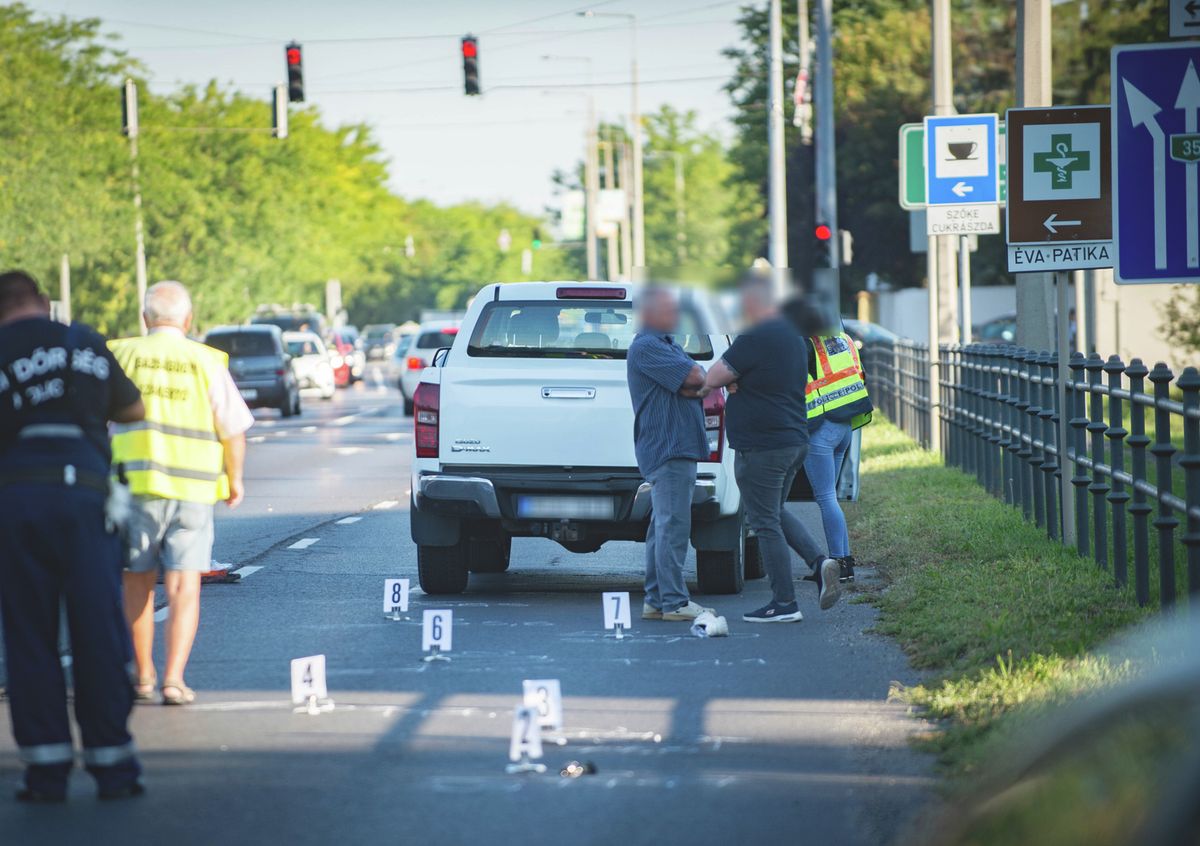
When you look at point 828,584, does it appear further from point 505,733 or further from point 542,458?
point 505,733

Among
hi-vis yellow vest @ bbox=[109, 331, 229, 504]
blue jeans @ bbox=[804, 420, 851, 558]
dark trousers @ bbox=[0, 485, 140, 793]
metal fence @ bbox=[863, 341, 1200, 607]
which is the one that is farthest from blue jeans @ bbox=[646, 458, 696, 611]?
dark trousers @ bbox=[0, 485, 140, 793]

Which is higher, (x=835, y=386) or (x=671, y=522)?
(x=835, y=386)

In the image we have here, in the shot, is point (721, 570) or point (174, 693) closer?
point (174, 693)

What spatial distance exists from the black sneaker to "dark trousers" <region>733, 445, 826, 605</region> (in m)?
0.03

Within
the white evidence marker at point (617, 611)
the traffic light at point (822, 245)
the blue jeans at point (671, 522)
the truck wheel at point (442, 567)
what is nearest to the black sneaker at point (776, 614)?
the blue jeans at point (671, 522)

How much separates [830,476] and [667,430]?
2395 mm

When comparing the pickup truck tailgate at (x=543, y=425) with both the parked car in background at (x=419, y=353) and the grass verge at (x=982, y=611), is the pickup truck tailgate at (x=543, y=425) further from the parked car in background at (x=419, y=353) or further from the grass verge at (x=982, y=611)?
the parked car in background at (x=419, y=353)

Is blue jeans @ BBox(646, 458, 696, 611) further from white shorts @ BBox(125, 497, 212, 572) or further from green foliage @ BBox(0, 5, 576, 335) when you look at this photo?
green foliage @ BBox(0, 5, 576, 335)

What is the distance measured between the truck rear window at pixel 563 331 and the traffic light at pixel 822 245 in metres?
21.8

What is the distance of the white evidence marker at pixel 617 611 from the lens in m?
10.6

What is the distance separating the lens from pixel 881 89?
210 feet

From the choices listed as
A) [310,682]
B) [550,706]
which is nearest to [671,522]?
[310,682]

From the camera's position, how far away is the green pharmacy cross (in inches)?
494

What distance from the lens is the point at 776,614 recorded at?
445 inches
